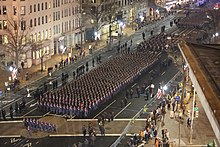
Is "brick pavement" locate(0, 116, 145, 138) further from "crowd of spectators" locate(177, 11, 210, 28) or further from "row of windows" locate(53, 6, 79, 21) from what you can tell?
"crowd of spectators" locate(177, 11, 210, 28)

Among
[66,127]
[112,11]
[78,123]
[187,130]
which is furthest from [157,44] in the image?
[187,130]

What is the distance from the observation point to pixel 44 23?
8725 centimetres

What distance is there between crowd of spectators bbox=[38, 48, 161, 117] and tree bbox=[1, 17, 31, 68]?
46.3ft

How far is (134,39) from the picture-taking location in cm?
10662

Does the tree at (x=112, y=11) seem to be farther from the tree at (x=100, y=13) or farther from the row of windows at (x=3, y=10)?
the row of windows at (x=3, y=10)

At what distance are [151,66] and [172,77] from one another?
5.02 metres

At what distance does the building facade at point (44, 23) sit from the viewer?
263 ft

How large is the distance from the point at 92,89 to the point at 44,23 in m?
29.9

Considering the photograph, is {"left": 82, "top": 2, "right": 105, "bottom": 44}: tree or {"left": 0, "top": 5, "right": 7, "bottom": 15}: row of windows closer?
{"left": 0, "top": 5, "right": 7, "bottom": 15}: row of windows

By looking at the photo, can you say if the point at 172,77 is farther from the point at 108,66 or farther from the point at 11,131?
the point at 11,131

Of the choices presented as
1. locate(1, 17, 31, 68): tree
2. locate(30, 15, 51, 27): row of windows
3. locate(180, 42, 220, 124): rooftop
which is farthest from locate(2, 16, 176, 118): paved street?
locate(180, 42, 220, 124): rooftop

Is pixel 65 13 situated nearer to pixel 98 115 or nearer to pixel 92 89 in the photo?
pixel 92 89

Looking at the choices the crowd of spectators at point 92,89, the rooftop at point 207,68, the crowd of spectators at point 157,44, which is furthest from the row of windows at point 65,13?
the rooftop at point 207,68

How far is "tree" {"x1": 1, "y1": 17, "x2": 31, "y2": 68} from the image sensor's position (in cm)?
7681
